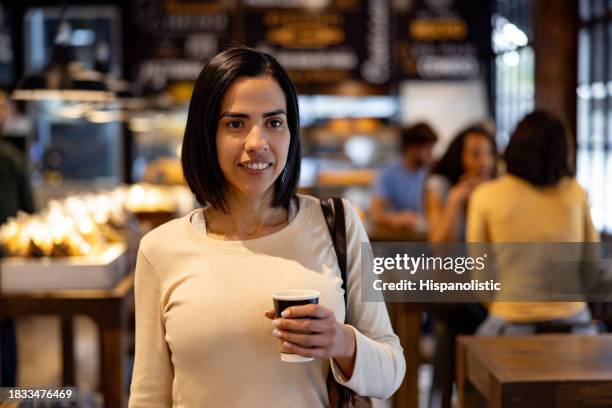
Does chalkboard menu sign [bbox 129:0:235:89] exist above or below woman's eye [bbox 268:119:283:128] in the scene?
above

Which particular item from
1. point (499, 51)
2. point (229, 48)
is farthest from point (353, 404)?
point (499, 51)

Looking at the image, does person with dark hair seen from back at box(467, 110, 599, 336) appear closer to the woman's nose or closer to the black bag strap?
the black bag strap

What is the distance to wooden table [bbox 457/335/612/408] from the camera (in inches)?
76.0

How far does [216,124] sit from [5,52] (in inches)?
322

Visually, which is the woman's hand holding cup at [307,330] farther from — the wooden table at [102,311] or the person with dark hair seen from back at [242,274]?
the wooden table at [102,311]

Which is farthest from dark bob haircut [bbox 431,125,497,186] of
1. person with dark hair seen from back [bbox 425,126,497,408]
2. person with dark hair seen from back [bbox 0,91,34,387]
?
person with dark hair seen from back [bbox 0,91,34,387]

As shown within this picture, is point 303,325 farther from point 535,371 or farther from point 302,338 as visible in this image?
point 535,371

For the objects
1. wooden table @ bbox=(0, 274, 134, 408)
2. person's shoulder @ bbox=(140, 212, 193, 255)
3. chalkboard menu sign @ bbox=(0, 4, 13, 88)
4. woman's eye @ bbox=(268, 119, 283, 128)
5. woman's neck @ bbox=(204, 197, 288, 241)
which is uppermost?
chalkboard menu sign @ bbox=(0, 4, 13, 88)

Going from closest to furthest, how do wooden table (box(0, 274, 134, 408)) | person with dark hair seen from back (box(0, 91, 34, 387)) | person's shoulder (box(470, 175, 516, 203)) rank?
1. person's shoulder (box(470, 175, 516, 203))
2. wooden table (box(0, 274, 134, 408))
3. person with dark hair seen from back (box(0, 91, 34, 387))

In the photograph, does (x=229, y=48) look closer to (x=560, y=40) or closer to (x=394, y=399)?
(x=394, y=399)

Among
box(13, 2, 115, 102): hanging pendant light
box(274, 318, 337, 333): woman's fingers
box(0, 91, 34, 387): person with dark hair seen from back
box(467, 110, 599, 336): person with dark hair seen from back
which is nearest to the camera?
box(274, 318, 337, 333): woman's fingers

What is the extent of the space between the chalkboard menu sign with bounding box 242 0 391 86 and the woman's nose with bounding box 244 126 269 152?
6.85 meters

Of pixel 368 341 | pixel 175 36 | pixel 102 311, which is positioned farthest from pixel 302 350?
pixel 175 36

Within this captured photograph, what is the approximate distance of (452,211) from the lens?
11.6 feet
